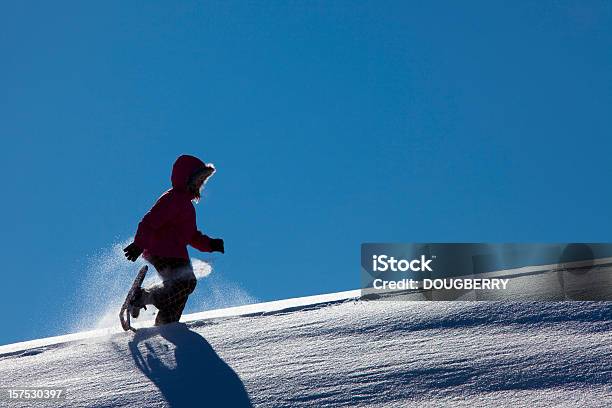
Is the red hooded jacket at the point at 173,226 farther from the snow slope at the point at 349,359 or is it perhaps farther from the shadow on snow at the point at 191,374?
the shadow on snow at the point at 191,374

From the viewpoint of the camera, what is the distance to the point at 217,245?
597 centimetres

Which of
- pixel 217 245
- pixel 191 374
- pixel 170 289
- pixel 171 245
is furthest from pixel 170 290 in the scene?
pixel 191 374

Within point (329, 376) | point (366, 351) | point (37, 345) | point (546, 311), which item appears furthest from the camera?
point (37, 345)

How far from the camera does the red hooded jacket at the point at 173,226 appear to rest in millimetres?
5637

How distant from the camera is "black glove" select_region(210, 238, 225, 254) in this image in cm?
595

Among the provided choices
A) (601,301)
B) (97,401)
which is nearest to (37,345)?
(97,401)

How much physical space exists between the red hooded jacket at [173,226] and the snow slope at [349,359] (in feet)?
1.91

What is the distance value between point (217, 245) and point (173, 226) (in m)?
0.40

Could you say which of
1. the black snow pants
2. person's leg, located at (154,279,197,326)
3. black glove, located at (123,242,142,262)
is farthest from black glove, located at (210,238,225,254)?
black glove, located at (123,242,142,262)

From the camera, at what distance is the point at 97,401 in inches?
155

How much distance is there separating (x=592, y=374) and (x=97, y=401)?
213cm

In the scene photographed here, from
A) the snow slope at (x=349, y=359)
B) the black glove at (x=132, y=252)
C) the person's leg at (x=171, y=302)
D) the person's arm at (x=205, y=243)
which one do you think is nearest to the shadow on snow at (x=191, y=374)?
the snow slope at (x=349, y=359)

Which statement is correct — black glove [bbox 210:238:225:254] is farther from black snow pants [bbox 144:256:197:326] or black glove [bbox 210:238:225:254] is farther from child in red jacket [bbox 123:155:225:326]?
black snow pants [bbox 144:256:197:326]

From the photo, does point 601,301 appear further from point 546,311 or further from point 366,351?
point 366,351
